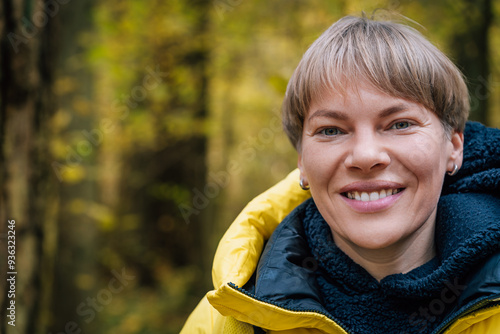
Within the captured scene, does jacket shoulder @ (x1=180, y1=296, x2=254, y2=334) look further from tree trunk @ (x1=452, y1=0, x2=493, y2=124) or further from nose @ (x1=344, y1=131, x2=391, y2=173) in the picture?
tree trunk @ (x1=452, y1=0, x2=493, y2=124)

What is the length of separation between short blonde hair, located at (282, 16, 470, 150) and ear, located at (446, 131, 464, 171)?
36 millimetres

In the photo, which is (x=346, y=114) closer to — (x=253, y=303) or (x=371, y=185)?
(x=371, y=185)

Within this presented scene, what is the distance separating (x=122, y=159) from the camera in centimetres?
910

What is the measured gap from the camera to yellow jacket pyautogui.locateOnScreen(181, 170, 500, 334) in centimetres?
154

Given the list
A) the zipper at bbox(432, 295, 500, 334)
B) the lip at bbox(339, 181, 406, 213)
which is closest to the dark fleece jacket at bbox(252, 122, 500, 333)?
the zipper at bbox(432, 295, 500, 334)

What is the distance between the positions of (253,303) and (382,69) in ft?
2.99

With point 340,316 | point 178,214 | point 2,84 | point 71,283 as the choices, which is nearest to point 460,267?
point 340,316

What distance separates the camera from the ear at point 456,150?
1847mm

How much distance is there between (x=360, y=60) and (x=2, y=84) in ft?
5.49

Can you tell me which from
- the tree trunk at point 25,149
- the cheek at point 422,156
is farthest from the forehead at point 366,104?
the tree trunk at point 25,149

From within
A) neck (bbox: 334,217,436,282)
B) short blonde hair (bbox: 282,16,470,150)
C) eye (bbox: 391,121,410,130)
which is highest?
short blonde hair (bbox: 282,16,470,150)

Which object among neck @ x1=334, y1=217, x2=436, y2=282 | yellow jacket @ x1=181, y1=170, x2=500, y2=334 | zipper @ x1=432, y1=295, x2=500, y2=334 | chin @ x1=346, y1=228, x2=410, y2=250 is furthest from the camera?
neck @ x1=334, y1=217, x2=436, y2=282

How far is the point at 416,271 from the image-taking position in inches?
68.5

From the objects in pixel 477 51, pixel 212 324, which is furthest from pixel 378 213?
pixel 477 51
